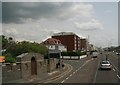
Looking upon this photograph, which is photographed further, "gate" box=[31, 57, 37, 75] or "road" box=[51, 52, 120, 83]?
"gate" box=[31, 57, 37, 75]

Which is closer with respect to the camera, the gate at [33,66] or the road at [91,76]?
the road at [91,76]

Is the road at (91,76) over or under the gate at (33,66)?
under

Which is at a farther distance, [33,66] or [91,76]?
[33,66]

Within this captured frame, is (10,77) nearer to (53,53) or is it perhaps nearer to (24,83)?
(24,83)

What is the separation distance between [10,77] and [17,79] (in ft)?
5.69

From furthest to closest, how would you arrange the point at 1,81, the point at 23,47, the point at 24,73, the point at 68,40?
1. the point at 68,40
2. the point at 23,47
3. the point at 24,73
4. the point at 1,81

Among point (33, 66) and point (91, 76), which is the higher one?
point (33, 66)

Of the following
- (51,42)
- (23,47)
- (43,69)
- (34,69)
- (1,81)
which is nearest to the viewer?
(1,81)

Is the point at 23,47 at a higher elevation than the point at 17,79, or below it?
higher

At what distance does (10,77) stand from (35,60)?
338 inches

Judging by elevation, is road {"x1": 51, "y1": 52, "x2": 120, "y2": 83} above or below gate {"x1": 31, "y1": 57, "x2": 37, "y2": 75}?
below

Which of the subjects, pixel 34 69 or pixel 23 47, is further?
pixel 23 47

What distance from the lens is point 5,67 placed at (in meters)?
26.7

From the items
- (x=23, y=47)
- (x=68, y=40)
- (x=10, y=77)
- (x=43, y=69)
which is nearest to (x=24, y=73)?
(x=10, y=77)
